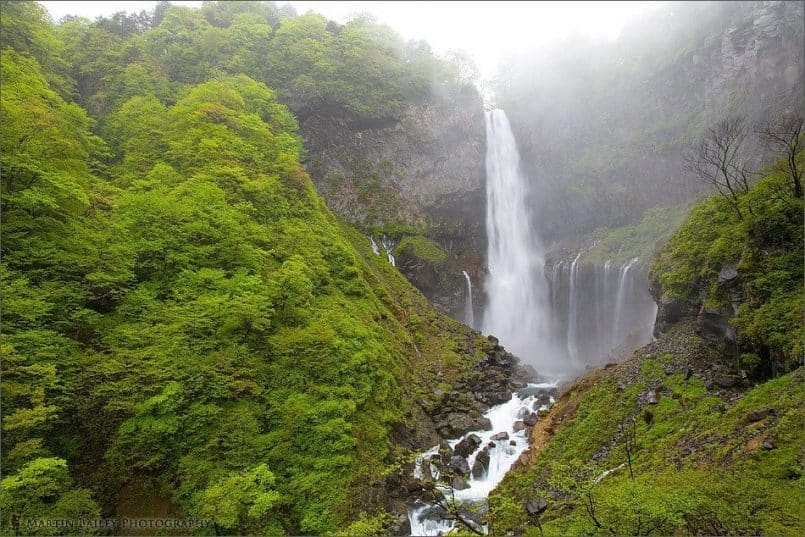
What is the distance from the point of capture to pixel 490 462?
1493 centimetres

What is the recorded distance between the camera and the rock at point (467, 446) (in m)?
15.3

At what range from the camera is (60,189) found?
11398 millimetres

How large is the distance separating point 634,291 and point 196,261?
3145 centimetres

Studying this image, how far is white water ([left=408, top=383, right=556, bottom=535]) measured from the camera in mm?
11867

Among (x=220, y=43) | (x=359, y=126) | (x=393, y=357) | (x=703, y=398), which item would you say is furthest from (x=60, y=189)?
(x=359, y=126)

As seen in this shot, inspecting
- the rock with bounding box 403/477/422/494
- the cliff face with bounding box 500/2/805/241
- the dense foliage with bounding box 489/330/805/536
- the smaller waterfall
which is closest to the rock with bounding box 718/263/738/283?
the dense foliage with bounding box 489/330/805/536

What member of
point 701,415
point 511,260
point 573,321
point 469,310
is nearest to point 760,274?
point 701,415

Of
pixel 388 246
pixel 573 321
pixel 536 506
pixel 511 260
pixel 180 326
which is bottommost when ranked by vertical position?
pixel 536 506

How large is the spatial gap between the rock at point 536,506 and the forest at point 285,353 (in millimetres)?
A: 58

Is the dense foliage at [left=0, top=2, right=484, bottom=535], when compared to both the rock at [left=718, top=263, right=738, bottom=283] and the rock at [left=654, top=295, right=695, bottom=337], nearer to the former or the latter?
the rock at [left=654, top=295, right=695, bottom=337]

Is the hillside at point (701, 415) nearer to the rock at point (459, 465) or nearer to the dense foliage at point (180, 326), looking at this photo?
the rock at point (459, 465)

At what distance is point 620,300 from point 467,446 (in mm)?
23732

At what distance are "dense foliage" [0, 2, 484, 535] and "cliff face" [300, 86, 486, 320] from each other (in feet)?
36.9

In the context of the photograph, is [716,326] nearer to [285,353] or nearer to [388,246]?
[285,353]
